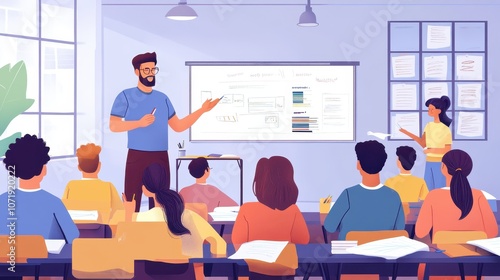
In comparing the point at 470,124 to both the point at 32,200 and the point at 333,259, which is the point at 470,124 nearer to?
the point at 333,259

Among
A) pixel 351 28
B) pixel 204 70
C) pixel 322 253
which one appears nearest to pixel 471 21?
pixel 351 28

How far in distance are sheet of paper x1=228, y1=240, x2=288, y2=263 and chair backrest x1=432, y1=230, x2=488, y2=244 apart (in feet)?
2.70

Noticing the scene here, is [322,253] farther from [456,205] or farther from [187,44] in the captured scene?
[187,44]

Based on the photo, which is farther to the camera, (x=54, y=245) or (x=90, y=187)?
(x=90, y=187)

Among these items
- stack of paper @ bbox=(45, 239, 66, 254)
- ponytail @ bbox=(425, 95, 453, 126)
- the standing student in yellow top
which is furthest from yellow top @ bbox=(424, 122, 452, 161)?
stack of paper @ bbox=(45, 239, 66, 254)

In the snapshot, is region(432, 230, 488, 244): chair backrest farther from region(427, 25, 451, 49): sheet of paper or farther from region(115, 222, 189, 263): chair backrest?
region(427, 25, 451, 49): sheet of paper

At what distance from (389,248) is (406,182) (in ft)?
7.61

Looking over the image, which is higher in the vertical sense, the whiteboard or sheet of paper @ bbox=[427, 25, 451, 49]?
sheet of paper @ bbox=[427, 25, 451, 49]

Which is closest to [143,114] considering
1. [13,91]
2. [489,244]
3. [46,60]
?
[489,244]

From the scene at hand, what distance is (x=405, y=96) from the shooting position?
8609 millimetres

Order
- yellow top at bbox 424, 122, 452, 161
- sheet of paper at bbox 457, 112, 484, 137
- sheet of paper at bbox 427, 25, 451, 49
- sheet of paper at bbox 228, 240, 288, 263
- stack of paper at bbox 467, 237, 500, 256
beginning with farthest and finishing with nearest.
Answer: sheet of paper at bbox 457, 112, 484, 137 < sheet of paper at bbox 427, 25, 451, 49 < yellow top at bbox 424, 122, 452, 161 < stack of paper at bbox 467, 237, 500, 256 < sheet of paper at bbox 228, 240, 288, 263

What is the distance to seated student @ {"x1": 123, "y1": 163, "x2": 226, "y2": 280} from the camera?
104 inches

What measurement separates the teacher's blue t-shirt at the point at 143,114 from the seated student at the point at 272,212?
6.55 feet

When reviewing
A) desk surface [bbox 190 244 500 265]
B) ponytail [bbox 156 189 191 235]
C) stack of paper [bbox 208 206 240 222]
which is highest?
ponytail [bbox 156 189 191 235]
